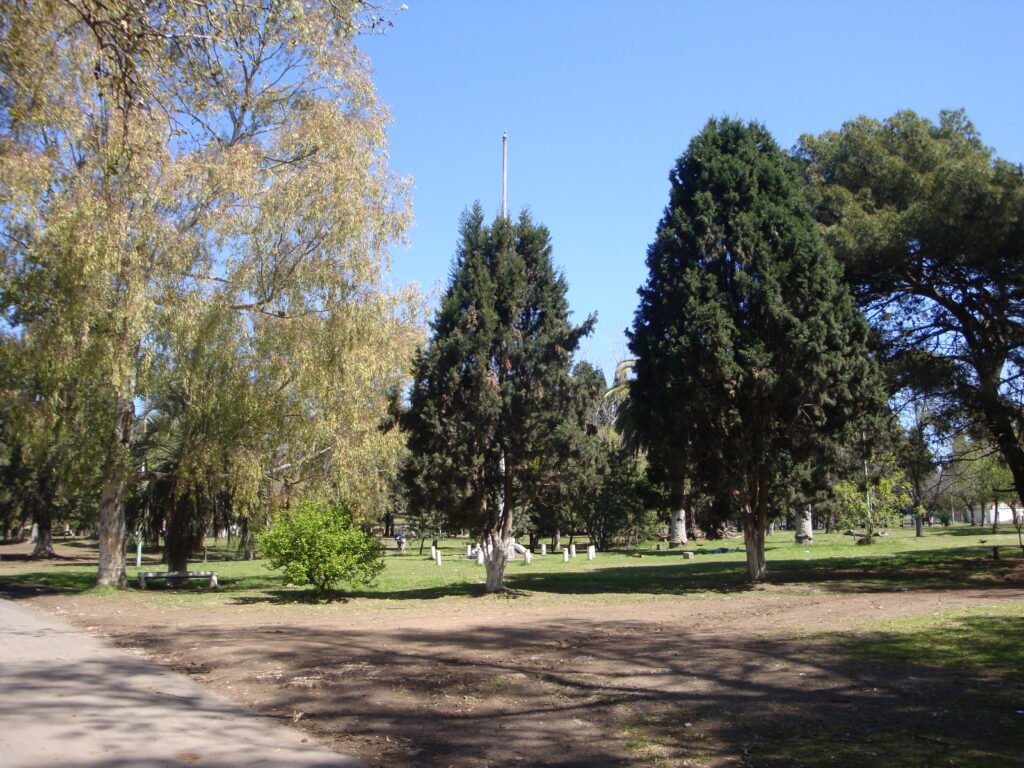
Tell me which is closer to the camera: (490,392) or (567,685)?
(567,685)

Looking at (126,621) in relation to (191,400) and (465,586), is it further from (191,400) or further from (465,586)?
(465,586)

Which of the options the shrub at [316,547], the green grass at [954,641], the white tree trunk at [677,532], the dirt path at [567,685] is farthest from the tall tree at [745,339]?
the white tree trunk at [677,532]

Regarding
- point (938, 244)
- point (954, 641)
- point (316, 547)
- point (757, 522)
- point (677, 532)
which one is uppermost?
point (938, 244)

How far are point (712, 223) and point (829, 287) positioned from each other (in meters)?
3.38

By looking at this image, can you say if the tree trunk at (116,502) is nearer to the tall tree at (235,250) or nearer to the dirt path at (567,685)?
the tall tree at (235,250)

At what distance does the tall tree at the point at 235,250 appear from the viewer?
1928 cm

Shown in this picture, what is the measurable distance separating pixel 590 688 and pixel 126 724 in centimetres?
439

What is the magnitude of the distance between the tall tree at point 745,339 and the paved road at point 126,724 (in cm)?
1491

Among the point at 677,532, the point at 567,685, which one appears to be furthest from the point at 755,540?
the point at 677,532

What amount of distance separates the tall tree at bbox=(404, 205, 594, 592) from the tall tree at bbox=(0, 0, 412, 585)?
2.77m

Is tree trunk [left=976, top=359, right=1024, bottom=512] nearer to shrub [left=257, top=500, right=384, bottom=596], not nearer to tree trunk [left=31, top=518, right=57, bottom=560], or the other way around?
shrub [left=257, top=500, right=384, bottom=596]

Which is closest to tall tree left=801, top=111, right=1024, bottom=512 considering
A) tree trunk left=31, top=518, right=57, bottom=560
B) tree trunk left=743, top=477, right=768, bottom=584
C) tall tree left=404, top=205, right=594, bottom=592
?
tree trunk left=743, top=477, right=768, bottom=584

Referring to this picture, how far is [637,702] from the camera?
26.5 feet

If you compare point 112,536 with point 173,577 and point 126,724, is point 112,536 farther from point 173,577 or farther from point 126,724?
point 126,724
